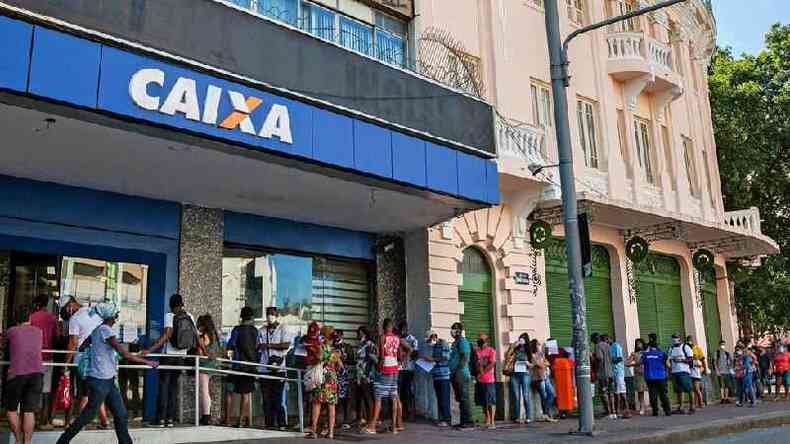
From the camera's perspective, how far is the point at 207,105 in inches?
360

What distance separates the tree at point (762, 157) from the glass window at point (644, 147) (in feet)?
21.6

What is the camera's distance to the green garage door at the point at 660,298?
20703mm

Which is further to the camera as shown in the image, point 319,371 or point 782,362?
point 782,362

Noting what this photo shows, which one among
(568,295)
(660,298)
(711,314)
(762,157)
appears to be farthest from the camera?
(762,157)

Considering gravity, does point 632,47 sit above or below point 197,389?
above

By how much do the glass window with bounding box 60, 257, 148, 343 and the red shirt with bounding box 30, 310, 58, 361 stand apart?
161 cm

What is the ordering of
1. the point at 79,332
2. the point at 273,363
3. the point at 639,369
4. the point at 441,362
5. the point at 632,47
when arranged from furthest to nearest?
the point at 632,47, the point at 639,369, the point at 441,362, the point at 273,363, the point at 79,332

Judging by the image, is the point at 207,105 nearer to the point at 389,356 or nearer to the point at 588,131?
the point at 389,356

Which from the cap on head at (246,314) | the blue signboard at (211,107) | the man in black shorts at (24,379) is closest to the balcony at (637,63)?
the blue signboard at (211,107)

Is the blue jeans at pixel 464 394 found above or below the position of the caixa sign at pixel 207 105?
below

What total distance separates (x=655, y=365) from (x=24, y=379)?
12.1 m

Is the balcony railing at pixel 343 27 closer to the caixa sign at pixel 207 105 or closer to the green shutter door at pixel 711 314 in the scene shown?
the caixa sign at pixel 207 105

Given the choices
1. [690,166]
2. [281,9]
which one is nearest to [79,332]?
[281,9]

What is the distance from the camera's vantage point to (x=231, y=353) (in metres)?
12.0
